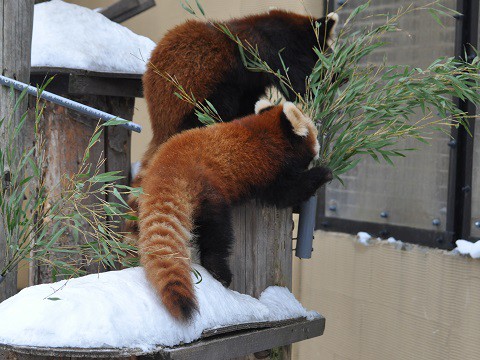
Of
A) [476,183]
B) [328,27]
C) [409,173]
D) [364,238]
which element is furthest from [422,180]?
[328,27]

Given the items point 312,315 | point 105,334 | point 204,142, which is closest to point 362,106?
point 204,142

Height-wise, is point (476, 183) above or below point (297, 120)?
below

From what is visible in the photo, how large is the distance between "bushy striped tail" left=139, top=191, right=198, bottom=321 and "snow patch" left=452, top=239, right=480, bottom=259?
141cm

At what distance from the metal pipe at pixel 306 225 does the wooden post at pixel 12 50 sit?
110cm

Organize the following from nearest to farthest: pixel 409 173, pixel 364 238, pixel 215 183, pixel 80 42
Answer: pixel 215 183 < pixel 80 42 < pixel 409 173 < pixel 364 238

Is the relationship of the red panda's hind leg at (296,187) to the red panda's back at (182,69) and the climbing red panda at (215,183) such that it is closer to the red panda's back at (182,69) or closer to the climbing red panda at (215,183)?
the climbing red panda at (215,183)

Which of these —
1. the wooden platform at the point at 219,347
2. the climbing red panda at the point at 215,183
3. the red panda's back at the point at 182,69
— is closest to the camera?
the wooden platform at the point at 219,347

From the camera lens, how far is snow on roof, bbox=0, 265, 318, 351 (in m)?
2.01

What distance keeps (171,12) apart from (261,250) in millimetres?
3167

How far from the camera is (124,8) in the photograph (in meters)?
4.37

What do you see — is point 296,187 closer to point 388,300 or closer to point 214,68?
point 214,68

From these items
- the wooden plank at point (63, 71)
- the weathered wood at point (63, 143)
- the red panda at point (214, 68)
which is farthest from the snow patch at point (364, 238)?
the wooden plank at point (63, 71)

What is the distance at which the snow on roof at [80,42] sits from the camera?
349 cm

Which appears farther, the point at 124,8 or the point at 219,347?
the point at 124,8
